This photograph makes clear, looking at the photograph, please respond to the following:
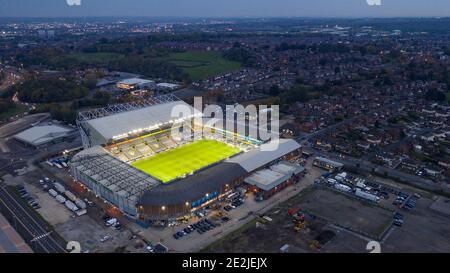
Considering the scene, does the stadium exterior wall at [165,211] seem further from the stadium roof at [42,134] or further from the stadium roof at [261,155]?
the stadium roof at [42,134]

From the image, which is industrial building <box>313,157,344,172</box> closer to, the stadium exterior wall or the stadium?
the stadium

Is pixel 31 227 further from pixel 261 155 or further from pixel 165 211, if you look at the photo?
pixel 261 155

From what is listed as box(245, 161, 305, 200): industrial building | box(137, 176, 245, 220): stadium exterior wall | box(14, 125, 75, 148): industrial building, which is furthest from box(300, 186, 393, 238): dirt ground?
box(14, 125, 75, 148): industrial building

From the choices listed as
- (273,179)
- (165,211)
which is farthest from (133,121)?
(273,179)

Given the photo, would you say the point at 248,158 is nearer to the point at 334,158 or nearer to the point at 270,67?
the point at 334,158

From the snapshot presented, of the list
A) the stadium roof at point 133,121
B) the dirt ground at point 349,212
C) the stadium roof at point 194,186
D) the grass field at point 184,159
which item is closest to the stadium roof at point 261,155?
the stadium roof at point 194,186

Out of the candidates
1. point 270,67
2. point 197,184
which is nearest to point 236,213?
point 197,184
